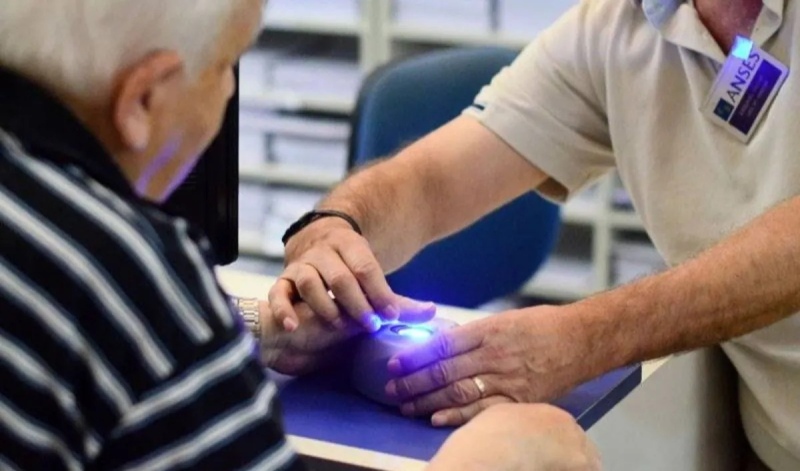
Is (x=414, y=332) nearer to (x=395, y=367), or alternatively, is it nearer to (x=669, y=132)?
(x=395, y=367)

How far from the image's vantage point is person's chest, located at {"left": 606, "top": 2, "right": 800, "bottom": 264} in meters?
1.65

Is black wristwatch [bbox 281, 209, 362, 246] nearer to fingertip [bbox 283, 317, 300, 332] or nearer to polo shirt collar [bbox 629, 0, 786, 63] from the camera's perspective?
fingertip [bbox 283, 317, 300, 332]

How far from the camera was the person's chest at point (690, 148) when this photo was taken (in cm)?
165

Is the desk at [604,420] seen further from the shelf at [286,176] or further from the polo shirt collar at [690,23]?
the shelf at [286,176]

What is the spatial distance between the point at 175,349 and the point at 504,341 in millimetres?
653

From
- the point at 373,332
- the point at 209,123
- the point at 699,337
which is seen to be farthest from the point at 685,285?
the point at 209,123

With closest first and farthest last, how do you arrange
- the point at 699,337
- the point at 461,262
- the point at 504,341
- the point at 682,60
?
the point at 504,341, the point at 699,337, the point at 682,60, the point at 461,262

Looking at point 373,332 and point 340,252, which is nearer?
point 373,332

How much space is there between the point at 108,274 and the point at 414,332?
655 millimetres

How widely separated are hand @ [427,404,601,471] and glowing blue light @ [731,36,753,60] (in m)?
0.72

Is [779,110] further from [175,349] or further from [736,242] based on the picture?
[175,349]

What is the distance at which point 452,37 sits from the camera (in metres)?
3.37

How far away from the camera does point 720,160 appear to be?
1.72 metres

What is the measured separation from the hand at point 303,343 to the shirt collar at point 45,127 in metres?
0.61
